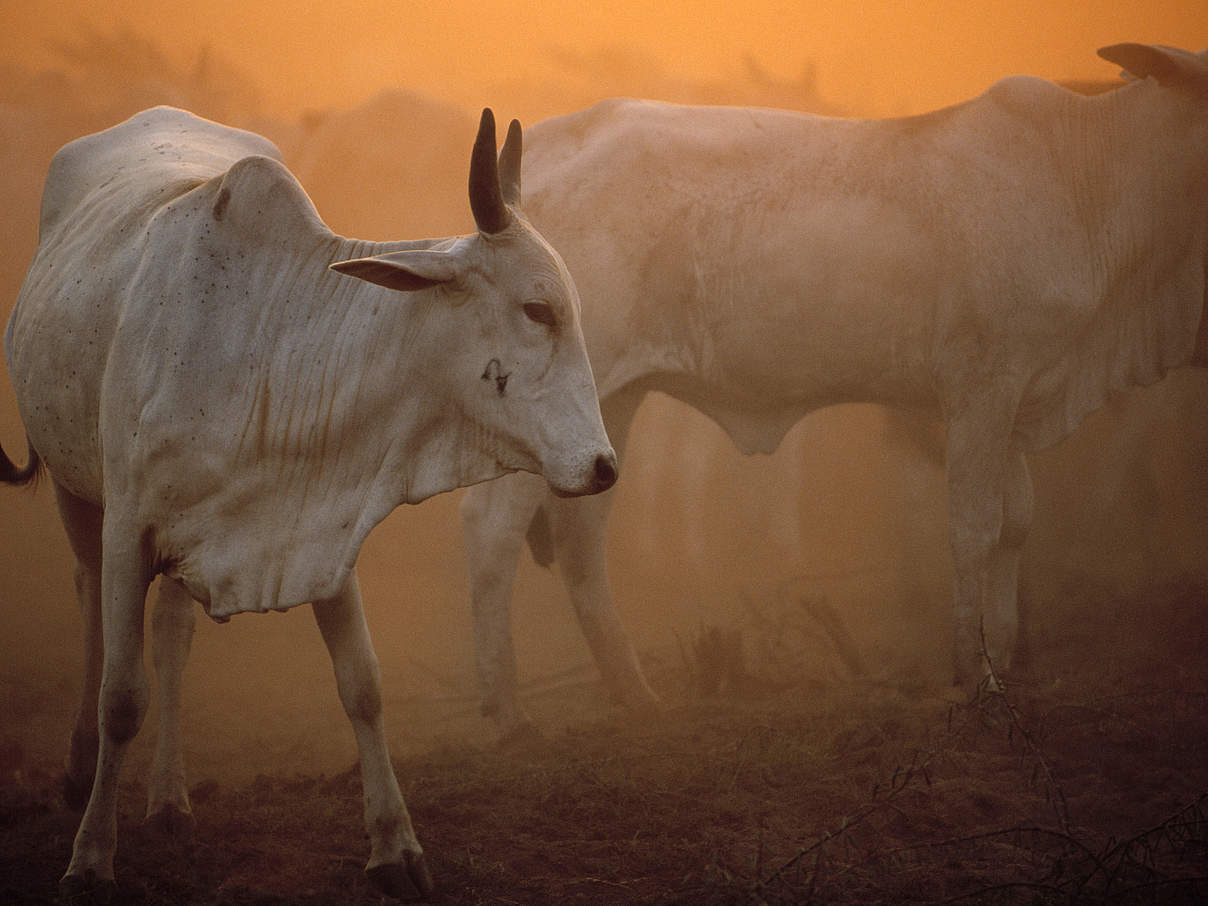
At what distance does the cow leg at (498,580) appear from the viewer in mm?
4051

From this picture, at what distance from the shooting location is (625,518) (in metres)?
7.12

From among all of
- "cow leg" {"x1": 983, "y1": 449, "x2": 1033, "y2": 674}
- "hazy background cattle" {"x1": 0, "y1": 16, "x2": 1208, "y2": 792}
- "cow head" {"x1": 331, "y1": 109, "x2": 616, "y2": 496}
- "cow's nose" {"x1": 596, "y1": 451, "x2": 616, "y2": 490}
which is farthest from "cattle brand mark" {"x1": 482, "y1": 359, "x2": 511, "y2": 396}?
"hazy background cattle" {"x1": 0, "y1": 16, "x2": 1208, "y2": 792}

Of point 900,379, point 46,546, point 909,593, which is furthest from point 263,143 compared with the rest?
point 909,593

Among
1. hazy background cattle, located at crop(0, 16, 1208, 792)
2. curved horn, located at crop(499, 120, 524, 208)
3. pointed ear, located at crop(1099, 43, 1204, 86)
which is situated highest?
pointed ear, located at crop(1099, 43, 1204, 86)

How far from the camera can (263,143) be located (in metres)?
3.42

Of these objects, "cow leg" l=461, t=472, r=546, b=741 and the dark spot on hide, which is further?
"cow leg" l=461, t=472, r=546, b=741

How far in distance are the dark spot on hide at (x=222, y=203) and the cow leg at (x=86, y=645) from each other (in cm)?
99

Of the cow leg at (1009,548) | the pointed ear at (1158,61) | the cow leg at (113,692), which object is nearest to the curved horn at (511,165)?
the cow leg at (113,692)

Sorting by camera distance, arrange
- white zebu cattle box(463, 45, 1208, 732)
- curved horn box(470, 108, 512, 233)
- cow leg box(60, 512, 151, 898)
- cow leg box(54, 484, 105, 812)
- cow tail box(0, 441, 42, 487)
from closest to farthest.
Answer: curved horn box(470, 108, 512, 233) < cow leg box(60, 512, 151, 898) < cow leg box(54, 484, 105, 812) < cow tail box(0, 441, 42, 487) < white zebu cattle box(463, 45, 1208, 732)

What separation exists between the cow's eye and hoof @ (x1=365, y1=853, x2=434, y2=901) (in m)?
1.12

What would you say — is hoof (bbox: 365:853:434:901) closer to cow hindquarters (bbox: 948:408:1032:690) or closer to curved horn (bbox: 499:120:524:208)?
curved horn (bbox: 499:120:524:208)

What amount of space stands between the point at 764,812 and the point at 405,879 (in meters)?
0.96

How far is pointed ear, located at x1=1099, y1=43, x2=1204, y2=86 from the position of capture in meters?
4.29

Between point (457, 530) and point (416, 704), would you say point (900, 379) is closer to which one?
point (416, 704)
